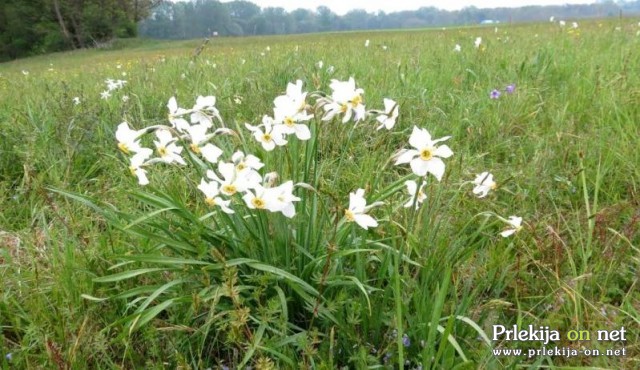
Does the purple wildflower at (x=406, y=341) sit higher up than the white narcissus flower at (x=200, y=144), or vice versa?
the white narcissus flower at (x=200, y=144)

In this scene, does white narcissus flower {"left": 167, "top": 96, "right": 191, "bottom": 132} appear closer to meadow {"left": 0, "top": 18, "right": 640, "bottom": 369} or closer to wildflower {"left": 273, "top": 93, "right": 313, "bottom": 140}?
meadow {"left": 0, "top": 18, "right": 640, "bottom": 369}

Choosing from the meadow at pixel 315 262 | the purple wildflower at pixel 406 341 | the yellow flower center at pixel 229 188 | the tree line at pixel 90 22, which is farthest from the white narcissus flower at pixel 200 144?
the tree line at pixel 90 22

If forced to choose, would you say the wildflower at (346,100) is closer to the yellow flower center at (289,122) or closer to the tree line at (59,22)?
the yellow flower center at (289,122)

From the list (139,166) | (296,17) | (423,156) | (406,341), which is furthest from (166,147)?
(296,17)

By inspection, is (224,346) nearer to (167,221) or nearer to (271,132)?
(167,221)

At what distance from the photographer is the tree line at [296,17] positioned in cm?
806

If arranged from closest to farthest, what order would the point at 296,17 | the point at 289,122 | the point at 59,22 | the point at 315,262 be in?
1. the point at 289,122
2. the point at 315,262
3. the point at 59,22
4. the point at 296,17

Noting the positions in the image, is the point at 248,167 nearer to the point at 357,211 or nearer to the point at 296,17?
the point at 357,211

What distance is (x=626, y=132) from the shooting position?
287 cm

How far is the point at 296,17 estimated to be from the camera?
147 ft

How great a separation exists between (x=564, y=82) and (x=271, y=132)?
3469 mm

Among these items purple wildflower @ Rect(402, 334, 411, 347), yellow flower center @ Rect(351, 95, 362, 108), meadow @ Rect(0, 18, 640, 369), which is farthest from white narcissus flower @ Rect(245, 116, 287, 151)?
purple wildflower @ Rect(402, 334, 411, 347)

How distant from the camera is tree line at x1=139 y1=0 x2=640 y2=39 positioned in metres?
8.06

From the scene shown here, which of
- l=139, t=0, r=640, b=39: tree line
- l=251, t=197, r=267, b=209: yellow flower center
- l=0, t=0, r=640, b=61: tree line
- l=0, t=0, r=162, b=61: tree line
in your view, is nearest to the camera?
l=251, t=197, r=267, b=209: yellow flower center
